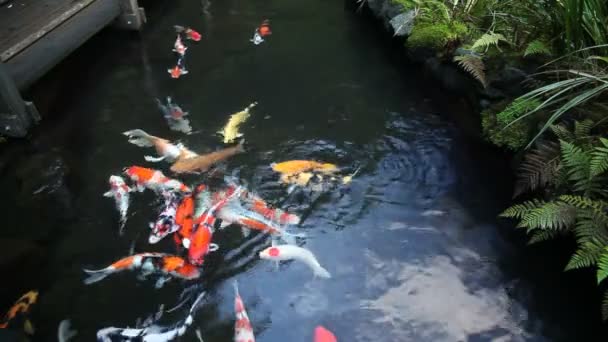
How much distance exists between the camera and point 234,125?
5.24 meters

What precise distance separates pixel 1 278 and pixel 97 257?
74cm

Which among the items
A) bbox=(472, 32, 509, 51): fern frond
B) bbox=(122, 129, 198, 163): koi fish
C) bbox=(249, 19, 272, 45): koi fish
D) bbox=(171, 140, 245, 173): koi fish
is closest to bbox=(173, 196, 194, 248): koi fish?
bbox=(171, 140, 245, 173): koi fish

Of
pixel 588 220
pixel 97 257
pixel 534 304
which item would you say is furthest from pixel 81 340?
pixel 588 220

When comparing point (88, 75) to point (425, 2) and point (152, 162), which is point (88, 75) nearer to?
point (152, 162)

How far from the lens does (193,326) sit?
3.36 metres

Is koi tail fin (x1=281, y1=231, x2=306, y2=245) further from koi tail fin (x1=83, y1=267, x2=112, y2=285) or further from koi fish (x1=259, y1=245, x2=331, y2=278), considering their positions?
koi tail fin (x1=83, y1=267, x2=112, y2=285)

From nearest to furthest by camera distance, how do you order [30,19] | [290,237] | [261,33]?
[290,237] < [30,19] < [261,33]

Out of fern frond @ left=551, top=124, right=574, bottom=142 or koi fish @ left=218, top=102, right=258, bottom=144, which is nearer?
fern frond @ left=551, top=124, right=574, bottom=142

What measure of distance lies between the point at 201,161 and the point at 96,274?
153cm

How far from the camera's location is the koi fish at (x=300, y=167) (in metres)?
4.59

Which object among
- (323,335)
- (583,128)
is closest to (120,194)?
(323,335)

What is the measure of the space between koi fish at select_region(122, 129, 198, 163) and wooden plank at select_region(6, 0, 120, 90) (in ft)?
4.45

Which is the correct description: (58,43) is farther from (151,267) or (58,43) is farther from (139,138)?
(151,267)

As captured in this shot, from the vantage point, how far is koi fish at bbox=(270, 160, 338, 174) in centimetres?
459
